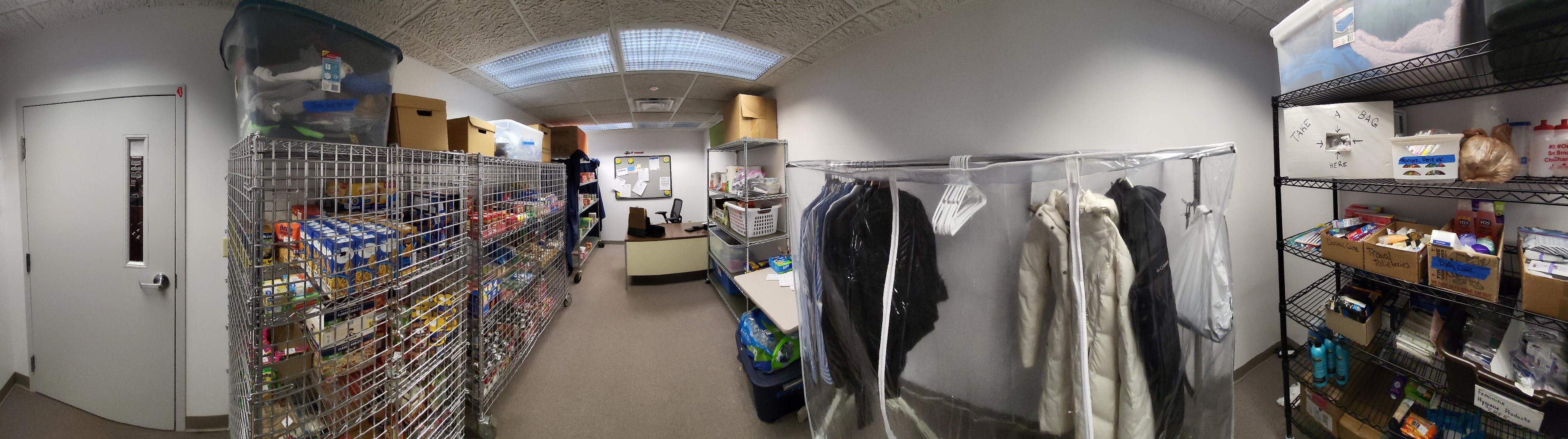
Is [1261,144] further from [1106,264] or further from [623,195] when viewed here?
[623,195]

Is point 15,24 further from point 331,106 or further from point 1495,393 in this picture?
point 1495,393

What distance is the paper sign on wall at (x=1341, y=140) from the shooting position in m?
1.12

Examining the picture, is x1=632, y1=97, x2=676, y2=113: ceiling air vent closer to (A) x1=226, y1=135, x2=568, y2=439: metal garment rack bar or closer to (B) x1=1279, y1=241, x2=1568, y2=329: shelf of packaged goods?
(A) x1=226, y1=135, x2=568, y2=439: metal garment rack bar

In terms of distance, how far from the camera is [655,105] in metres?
3.57

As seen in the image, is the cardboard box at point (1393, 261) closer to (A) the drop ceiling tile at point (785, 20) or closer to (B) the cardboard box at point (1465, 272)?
(B) the cardboard box at point (1465, 272)

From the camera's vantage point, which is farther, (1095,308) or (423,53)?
(423,53)

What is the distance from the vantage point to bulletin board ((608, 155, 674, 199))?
17.3ft

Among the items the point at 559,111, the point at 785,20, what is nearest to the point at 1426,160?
the point at 785,20

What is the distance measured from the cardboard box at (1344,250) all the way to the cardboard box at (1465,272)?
105 millimetres

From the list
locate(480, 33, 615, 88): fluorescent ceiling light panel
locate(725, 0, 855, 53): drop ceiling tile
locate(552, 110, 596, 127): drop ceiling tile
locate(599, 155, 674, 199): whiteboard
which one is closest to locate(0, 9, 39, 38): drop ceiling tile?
locate(480, 33, 615, 88): fluorescent ceiling light panel

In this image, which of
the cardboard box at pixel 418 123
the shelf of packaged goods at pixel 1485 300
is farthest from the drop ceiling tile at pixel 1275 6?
the cardboard box at pixel 418 123

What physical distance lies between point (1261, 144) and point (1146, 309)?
Result: 70.1 inches

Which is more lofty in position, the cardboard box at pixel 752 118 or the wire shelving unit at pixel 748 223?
the cardboard box at pixel 752 118

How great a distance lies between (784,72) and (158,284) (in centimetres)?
313
